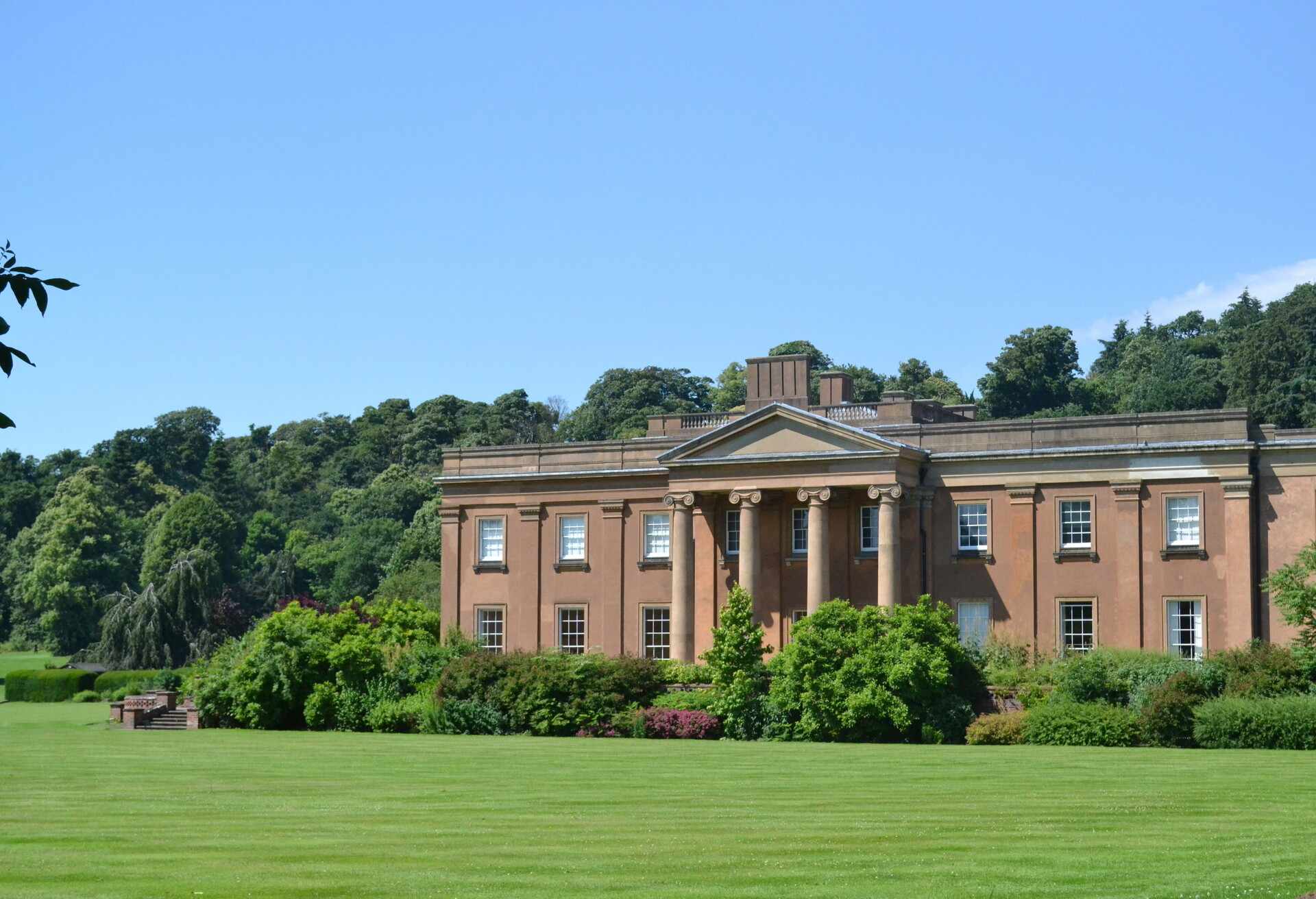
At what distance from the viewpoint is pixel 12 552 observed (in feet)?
383

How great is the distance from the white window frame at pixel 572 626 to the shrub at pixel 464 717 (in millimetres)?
9700

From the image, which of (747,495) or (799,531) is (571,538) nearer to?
(747,495)

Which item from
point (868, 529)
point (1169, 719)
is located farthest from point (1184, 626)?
point (1169, 719)

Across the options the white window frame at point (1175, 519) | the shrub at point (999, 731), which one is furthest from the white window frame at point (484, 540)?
the white window frame at point (1175, 519)

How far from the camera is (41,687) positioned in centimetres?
7738

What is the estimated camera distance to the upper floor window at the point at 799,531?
180ft

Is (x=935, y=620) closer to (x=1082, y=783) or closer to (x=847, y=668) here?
(x=847, y=668)

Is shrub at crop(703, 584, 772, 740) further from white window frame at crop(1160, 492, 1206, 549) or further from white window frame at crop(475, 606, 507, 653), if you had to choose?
white window frame at crop(475, 606, 507, 653)

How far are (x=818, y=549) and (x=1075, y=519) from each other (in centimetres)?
759

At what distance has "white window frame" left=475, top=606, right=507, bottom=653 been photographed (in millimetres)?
59406

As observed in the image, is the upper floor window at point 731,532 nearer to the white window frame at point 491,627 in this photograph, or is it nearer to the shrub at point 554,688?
the shrub at point 554,688

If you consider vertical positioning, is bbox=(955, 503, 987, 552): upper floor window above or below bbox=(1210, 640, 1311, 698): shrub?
above

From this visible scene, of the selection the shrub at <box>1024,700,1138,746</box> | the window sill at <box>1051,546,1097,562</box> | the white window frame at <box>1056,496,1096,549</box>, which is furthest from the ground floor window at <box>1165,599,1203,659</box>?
the shrub at <box>1024,700,1138,746</box>

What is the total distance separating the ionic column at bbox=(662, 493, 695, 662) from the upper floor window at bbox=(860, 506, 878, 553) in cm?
532
